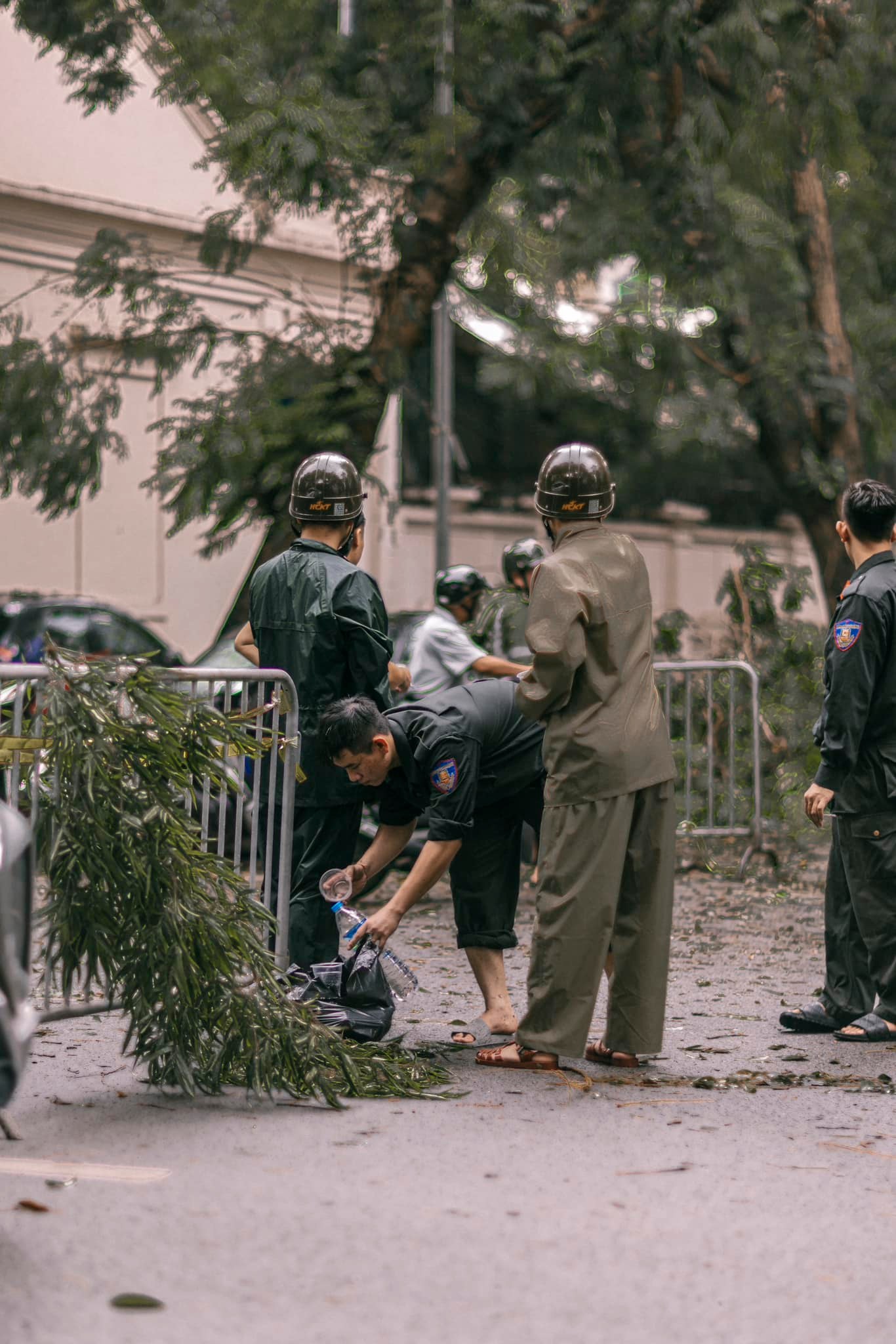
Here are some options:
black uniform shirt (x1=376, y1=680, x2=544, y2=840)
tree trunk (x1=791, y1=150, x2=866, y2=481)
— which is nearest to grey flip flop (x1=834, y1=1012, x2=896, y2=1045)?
black uniform shirt (x1=376, y1=680, x2=544, y2=840)

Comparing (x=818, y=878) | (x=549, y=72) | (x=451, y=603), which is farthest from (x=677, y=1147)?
(x=549, y=72)

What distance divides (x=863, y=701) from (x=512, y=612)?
513 cm

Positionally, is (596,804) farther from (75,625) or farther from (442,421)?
(442,421)

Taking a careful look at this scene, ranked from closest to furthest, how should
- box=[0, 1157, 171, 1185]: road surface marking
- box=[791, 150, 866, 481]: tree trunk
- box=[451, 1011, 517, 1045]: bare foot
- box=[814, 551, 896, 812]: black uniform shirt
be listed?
1. box=[0, 1157, 171, 1185]: road surface marking
2. box=[451, 1011, 517, 1045]: bare foot
3. box=[814, 551, 896, 812]: black uniform shirt
4. box=[791, 150, 866, 481]: tree trunk

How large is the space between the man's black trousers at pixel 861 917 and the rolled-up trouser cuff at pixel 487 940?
1.25 metres

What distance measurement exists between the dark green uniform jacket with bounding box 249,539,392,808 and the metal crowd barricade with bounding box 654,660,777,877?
5.10 meters

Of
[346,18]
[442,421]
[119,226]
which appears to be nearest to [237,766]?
[346,18]

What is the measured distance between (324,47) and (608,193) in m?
3.24

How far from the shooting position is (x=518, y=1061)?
225 inches

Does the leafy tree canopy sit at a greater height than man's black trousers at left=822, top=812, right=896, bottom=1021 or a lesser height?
greater

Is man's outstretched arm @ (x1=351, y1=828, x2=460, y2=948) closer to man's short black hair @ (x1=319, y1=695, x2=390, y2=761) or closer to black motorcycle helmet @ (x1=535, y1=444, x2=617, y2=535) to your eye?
man's short black hair @ (x1=319, y1=695, x2=390, y2=761)

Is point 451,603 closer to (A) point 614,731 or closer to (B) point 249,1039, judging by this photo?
(A) point 614,731

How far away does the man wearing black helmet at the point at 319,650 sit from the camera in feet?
Answer: 19.8

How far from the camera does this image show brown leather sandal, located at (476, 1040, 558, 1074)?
5687mm
